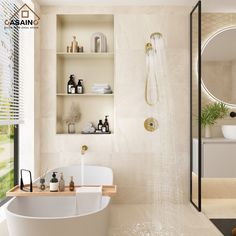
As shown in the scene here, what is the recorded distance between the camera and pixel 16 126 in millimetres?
3898

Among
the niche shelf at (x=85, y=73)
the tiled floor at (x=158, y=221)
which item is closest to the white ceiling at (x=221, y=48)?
the niche shelf at (x=85, y=73)

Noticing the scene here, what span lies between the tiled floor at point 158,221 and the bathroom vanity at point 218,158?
1.71 ft

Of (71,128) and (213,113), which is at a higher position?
(213,113)

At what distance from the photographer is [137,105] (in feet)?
13.8

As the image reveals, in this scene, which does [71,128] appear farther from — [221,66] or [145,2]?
[221,66]

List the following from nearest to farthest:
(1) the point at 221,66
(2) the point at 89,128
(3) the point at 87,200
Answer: (3) the point at 87,200 → (2) the point at 89,128 → (1) the point at 221,66

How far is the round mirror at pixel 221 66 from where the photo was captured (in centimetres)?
444

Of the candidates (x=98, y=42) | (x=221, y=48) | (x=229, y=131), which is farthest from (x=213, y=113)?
(x=98, y=42)

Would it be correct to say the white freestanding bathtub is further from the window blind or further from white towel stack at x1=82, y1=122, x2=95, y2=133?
white towel stack at x1=82, y1=122, x2=95, y2=133

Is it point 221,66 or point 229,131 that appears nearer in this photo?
point 229,131

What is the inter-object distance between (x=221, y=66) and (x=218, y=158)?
4.16 feet

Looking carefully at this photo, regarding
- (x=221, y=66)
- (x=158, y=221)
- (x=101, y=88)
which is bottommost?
(x=158, y=221)

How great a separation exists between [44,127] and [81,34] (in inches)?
53.1

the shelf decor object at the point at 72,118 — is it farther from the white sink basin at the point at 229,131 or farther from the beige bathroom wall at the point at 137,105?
the white sink basin at the point at 229,131
